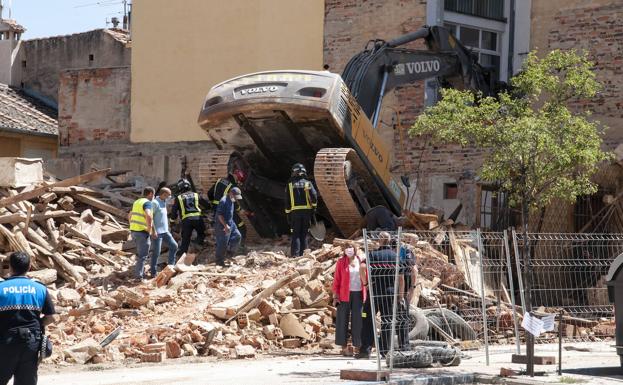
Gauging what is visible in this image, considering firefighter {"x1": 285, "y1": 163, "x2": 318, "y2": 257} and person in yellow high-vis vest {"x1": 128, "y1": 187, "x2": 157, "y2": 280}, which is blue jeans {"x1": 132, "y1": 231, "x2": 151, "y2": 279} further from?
firefighter {"x1": 285, "y1": 163, "x2": 318, "y2": 257}

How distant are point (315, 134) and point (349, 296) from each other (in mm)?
5816

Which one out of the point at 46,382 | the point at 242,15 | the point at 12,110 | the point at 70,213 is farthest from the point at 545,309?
the point at 12,110

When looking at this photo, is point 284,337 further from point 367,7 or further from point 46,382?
point 367,7

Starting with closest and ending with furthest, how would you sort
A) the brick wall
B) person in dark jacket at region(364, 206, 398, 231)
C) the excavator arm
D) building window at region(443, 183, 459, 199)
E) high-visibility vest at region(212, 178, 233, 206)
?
1. person in dark jacket at region(364, 206, 398, 231)
2. high-visibility vest at region(212, 178, 233, 206)
3. the excavator arm
4. building window at region(443, 183, 459, 199)
5. the brick wall

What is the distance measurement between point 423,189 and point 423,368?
12596 millimetres

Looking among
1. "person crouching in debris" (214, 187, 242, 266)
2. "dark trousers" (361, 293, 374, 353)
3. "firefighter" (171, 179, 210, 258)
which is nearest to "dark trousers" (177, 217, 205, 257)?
"firefighter" (171, 179, 210, 258)

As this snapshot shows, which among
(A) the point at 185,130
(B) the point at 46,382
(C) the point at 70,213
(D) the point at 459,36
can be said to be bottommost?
(B) the point at 46,382

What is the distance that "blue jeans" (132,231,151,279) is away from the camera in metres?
18.8

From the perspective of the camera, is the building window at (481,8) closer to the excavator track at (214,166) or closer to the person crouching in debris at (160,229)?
the excavator track at (214,166)

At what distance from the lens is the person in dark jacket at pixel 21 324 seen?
9320 mm

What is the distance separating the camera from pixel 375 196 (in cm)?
2114

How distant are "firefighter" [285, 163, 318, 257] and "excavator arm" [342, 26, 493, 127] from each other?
8.00ft

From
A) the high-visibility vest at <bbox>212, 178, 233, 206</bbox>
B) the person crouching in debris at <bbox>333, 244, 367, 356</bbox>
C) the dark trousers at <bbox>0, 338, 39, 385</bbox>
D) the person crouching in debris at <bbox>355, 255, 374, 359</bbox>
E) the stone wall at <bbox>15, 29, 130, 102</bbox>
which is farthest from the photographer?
the stone wall at <bbox>15, 29, 130, 102</bbox>

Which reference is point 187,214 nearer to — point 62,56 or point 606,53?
point 606,53
